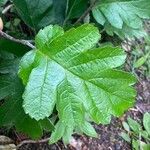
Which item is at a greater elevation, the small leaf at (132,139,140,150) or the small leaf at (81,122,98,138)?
the small leaf at (81,122,98,138)

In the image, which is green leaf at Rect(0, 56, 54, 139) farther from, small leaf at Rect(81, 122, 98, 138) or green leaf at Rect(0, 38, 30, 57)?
small leaf at Rect(81, 122, 98, 138)

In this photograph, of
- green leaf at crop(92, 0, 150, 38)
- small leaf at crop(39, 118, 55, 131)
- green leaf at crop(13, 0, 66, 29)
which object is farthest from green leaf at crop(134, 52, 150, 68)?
small leaf at crop(39, 118, 55, 131)

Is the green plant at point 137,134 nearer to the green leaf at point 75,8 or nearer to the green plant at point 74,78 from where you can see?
the green leaf at point 75,8

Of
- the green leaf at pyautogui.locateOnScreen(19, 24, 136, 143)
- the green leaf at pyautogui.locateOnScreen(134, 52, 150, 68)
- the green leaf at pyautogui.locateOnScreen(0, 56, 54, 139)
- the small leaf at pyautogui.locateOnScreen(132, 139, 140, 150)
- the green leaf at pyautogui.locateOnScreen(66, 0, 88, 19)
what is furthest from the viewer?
the green leaf at pyautogui.locateOnScreen(134, 52, 150, 68)

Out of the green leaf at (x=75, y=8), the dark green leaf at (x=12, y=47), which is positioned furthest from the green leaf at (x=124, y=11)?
the dark green leaf at (x=12, y=47)

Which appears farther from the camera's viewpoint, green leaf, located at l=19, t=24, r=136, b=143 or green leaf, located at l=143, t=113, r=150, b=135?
green leaf, located at l=143, t=113, r=150, b=135

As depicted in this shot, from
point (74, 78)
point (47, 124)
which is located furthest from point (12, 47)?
point (74, 78)

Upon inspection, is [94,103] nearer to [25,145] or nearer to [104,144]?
[25,145]
